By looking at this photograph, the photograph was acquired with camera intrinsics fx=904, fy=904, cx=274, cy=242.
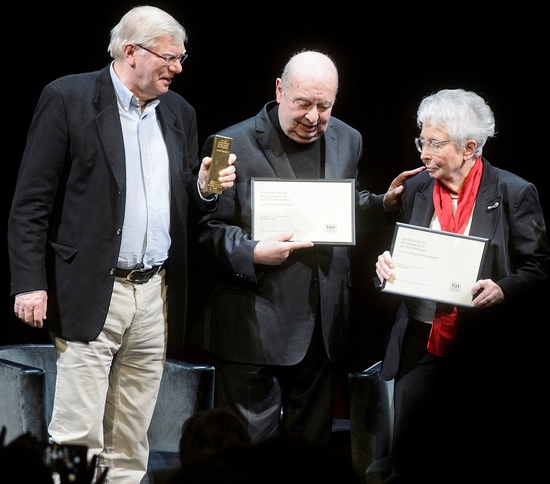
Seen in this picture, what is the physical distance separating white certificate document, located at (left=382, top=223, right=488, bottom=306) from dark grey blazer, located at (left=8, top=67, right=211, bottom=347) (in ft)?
3.04

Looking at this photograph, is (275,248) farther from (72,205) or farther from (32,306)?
(32,306)

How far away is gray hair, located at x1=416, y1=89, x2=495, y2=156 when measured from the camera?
2969 mm

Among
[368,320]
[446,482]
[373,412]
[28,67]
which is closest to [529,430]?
[446,482]

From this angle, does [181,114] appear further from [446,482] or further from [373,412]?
[446,482]

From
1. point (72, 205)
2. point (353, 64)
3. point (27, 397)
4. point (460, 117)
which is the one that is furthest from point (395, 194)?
point (353, 64)

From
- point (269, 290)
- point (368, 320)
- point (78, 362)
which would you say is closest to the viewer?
point (78, 362)

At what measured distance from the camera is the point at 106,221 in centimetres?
292

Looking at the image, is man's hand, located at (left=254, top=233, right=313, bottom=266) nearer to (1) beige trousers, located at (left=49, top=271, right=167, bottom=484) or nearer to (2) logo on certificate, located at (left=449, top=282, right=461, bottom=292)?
(1) beige trousers, located at (left=49, top=271, right=167, bottom=484)

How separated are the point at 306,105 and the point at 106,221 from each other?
0.80m

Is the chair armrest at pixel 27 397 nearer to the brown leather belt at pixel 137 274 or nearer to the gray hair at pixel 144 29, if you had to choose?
the brown leather belt at pixel 137 274

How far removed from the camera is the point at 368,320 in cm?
532

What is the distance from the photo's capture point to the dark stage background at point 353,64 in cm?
437

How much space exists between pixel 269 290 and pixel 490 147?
206cm

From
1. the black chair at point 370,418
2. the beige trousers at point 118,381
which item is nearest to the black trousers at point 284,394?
the black chair at point 370,418
